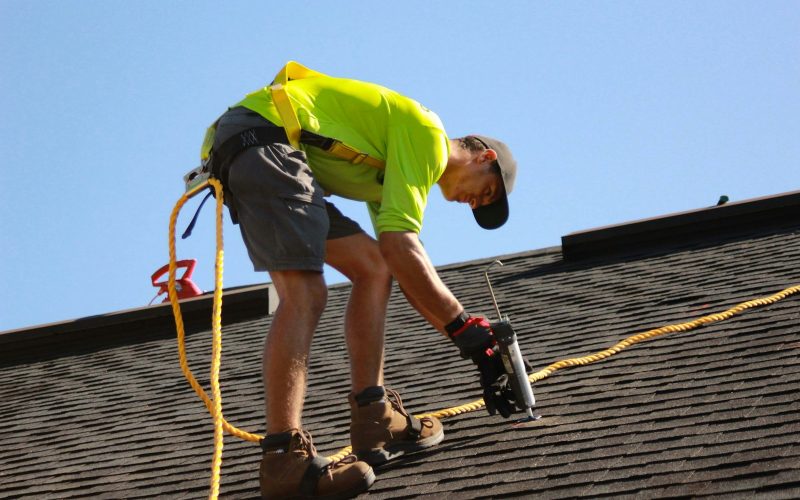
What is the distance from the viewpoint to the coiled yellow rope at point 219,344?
149 inches

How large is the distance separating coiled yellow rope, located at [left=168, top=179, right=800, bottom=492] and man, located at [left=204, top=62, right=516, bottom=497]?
0.13 metres

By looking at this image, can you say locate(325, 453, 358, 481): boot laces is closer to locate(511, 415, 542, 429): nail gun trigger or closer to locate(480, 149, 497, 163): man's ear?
locate(511, 415, 542, 429): nail gun trigger

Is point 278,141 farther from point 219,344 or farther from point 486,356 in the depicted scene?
point 486,356

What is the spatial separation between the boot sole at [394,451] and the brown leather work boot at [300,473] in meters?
0.27

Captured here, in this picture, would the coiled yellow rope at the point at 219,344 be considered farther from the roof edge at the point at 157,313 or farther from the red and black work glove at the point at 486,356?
the roof edge at the point at 157,313

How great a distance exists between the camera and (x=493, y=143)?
4656 millimetres

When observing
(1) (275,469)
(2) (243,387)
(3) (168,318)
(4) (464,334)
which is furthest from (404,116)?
(3) (168,318)

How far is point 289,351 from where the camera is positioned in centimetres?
383

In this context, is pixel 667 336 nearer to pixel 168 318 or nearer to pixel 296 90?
pixel 296 90

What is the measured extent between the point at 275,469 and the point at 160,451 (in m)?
1.32

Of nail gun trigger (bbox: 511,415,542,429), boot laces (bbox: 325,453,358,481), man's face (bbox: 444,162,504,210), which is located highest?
Answer: man's face (bbox: 444,162,504,210)

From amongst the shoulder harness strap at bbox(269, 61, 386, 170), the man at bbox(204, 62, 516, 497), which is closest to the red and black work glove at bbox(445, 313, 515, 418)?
the man at bbox(204, 62, 516, 497)

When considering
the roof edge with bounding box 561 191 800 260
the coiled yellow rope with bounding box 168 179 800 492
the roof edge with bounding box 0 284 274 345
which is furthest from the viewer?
the roof edge with bounding box 0 284 274 345

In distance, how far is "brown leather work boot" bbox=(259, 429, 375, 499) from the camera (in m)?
3.80
